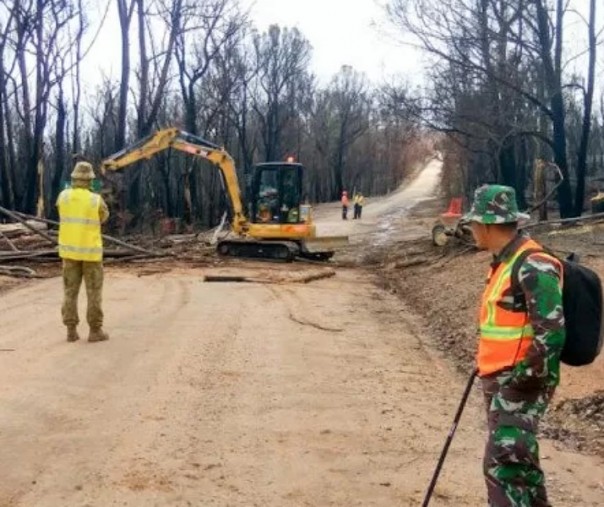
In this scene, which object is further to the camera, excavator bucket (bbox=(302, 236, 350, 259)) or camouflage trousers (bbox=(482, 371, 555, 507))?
excavator bucket (bbox=(302, 236, 350, 259))

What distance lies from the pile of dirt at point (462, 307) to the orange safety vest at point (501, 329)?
2606 mm

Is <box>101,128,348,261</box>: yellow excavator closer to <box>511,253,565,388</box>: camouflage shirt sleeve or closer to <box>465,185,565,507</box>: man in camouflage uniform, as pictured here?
<box>465,185,565,507</box>: man in camouflage uniform

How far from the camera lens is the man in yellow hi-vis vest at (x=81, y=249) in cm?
931

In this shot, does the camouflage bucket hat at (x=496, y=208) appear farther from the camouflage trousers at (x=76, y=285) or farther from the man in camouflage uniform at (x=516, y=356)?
the camouflage trousers at (x=76, y=285)

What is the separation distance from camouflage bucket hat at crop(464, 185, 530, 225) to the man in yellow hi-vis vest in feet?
20.1

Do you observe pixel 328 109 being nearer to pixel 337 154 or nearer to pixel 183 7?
pixel 337 154

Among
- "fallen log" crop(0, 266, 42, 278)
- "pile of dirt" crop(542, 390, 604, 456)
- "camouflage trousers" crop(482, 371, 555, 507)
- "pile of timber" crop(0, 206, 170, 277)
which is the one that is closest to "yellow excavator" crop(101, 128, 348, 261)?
"pile of timber" crop(0, 206, 170, 277)

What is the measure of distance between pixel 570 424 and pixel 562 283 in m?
3.36

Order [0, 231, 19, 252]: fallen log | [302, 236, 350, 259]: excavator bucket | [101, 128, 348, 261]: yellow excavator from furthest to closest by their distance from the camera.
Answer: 1. [302, 236, 350, 259]: excavator bucket
2. [101, 128, 348, 261]: yellow excavator
3. [0, 231, 19, 252]: fallen log

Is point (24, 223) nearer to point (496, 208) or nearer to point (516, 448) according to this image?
point (496, 208)

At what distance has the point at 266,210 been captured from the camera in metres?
22.6

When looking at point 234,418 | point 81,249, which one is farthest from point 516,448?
point 81,249

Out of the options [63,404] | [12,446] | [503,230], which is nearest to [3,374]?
[63,404]

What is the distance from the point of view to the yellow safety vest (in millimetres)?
9305
